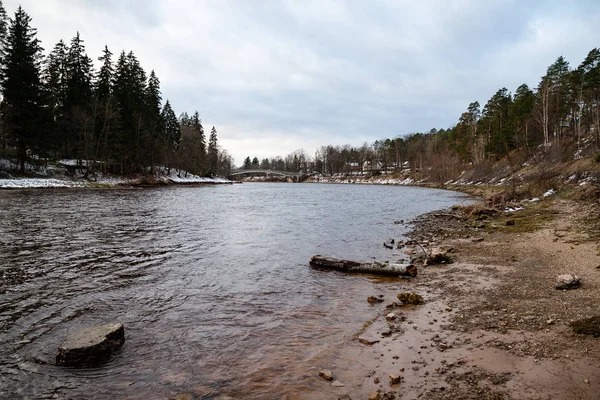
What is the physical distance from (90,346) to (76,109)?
6413 centimetres

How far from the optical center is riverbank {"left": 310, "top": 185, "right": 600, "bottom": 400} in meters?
4.96

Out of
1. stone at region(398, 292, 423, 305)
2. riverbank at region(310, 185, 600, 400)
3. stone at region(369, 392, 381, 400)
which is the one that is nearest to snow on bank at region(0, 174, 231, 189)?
riverbank at region(310, 185, 600, 400)

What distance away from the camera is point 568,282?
8.45m

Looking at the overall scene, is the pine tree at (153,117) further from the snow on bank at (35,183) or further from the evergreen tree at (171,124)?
the snow on bank at (35,183)

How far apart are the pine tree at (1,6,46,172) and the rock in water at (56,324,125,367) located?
51.1m

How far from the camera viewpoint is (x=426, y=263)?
12906mm

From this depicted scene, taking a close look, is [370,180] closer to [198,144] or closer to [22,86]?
[198,144]

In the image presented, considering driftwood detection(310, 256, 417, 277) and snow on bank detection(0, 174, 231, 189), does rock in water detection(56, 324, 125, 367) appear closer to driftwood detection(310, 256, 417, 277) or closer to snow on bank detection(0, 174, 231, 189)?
driftwood detection(310, 256, 417, 277)

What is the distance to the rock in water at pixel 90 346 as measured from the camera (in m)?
5.71

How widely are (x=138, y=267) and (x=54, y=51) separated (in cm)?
7622

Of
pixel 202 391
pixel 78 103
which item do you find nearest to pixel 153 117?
pixel 78 103

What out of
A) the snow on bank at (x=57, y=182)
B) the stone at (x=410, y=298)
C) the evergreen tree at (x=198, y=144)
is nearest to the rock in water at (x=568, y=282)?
the stone at (x=410, y=298)

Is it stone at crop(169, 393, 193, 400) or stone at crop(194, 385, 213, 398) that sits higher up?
stone at crop(169, 393, 193, 400)

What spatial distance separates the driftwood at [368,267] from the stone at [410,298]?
2.59 meters
